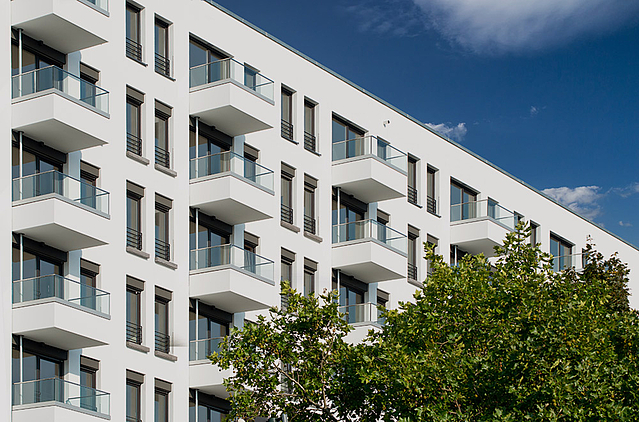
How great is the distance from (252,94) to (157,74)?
349 cm

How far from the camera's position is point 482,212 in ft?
180

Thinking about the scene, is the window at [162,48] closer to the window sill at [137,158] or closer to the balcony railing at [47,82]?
the window sill at [137,158]

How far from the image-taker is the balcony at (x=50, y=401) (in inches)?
1287

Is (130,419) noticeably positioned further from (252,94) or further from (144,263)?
(252,94)

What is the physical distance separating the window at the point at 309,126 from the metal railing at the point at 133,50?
9.25 metres

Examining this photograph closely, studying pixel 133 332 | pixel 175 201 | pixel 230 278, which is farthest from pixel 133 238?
pixel 230 278

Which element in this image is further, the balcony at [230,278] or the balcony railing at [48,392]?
the balcony at [230,278]

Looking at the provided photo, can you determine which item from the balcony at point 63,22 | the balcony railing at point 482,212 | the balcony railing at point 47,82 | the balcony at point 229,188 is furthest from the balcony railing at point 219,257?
the balcony railing at point 482,212

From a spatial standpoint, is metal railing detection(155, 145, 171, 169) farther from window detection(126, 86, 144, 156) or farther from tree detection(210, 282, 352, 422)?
tree detection(210, 282, 352, 422)

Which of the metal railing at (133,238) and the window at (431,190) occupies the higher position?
the window at (431,190)

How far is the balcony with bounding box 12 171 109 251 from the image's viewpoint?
34219mm

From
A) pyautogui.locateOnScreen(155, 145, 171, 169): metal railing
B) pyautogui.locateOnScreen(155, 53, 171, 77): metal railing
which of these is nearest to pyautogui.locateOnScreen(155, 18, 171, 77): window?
pyautogui.locateOnScreen(155, 53, 171, 77): metal railing

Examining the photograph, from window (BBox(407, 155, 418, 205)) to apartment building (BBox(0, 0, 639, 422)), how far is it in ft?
0.30

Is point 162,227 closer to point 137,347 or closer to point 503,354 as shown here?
point 137,347
